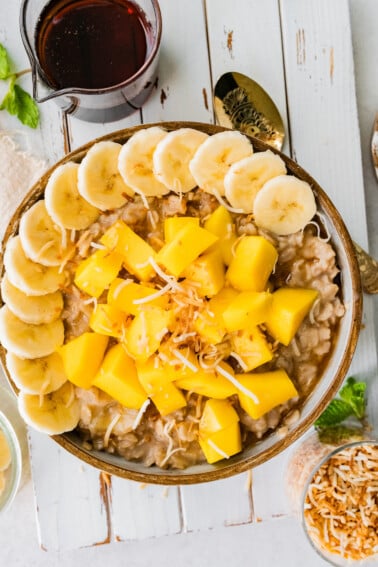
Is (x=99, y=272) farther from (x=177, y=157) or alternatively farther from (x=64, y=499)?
(x=64, y=499)

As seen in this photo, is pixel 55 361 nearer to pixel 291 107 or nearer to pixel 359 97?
pixel 291 107

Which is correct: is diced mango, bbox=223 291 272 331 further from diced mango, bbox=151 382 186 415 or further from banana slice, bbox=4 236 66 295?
banana slice, bbox=4 236 66 295

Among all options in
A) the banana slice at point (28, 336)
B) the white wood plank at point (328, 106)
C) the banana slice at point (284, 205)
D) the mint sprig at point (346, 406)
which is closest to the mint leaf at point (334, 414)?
the mint sprig at point (346, 406)

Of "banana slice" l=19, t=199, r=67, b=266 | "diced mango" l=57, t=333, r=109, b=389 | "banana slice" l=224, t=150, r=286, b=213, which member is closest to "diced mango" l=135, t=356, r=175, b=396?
"diced mango" l=57, t=333, r=109, b=389

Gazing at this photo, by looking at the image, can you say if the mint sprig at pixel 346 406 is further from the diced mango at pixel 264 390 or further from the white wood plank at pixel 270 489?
the diced mango at pixel 264 390

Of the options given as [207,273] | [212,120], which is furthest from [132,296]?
[212,120]

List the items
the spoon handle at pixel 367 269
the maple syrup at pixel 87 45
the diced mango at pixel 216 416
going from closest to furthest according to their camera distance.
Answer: the diced mango at pixel 216 416 → the maple syrup at pixel 87 45 → the spoon handle at pixel 367 269
